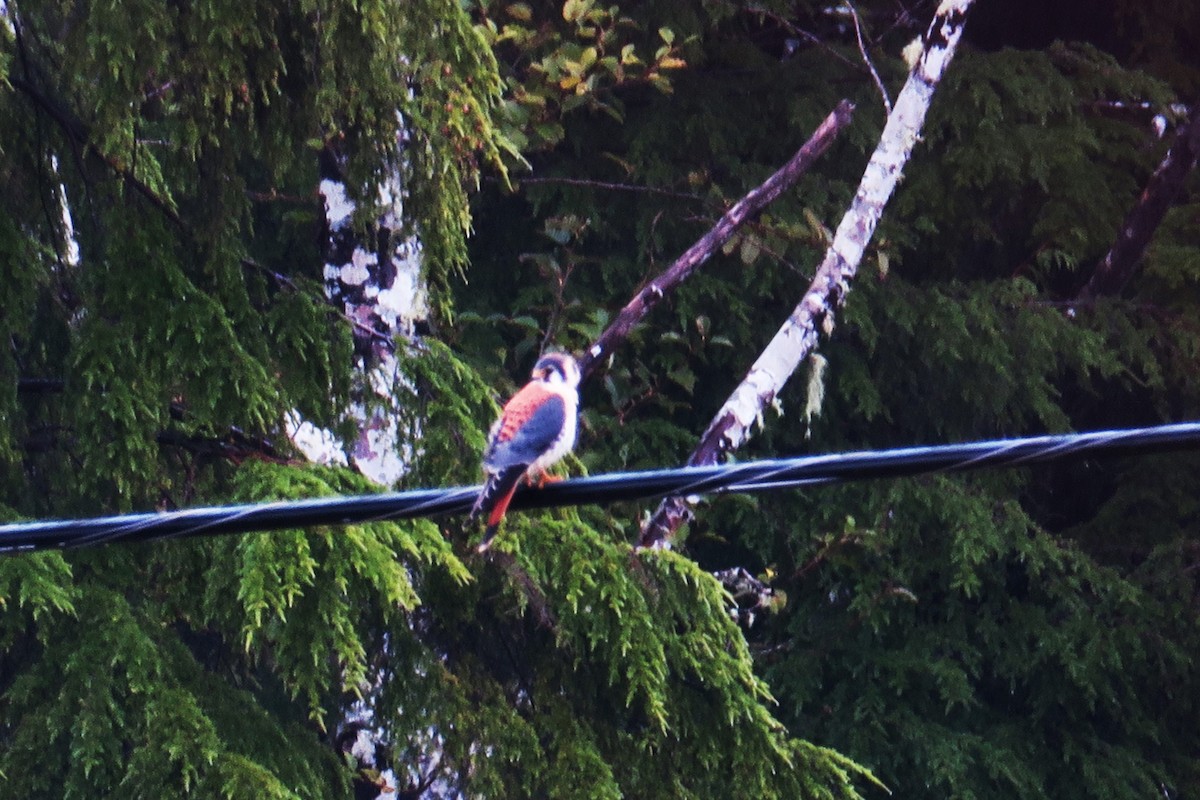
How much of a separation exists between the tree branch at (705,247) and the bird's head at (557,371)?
5.39 feet

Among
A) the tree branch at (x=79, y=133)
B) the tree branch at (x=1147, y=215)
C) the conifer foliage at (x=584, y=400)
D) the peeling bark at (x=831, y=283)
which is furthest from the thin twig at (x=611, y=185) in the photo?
the tree branch at (x=79, y=133)

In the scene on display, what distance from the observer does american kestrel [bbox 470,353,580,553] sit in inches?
145

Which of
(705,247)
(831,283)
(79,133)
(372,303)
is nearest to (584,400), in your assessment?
(705,247)

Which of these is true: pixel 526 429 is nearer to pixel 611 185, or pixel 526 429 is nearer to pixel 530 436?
pixel 530 436

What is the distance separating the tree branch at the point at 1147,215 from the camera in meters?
8.62

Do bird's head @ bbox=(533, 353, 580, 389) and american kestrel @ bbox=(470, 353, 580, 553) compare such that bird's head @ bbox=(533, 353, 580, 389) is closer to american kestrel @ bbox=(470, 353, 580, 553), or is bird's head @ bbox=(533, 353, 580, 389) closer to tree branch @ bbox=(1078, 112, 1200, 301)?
american kestrel @ bbox=(470, 353, 580, 553)

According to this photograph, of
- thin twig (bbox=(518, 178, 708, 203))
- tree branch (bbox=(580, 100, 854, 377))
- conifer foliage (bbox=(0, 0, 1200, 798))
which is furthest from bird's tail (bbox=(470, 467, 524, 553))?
thin twig (bbox=(518, 178, 708, 203))

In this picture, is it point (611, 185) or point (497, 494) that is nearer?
point (497, 494)

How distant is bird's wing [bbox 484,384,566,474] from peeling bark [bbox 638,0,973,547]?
2.00 meters

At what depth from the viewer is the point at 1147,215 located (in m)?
8.84

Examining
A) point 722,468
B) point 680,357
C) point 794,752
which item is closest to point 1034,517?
point 680,357

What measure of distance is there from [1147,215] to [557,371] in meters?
5.19

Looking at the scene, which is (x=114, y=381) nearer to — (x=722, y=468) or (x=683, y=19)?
(x=722, y=468)

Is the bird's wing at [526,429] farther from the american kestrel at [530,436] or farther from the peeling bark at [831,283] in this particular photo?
the peeling bark at [831,283]
